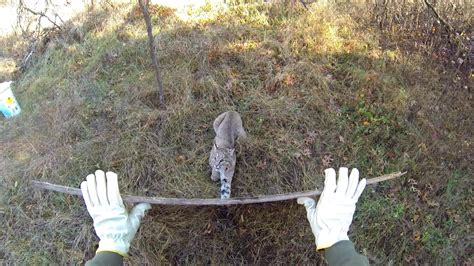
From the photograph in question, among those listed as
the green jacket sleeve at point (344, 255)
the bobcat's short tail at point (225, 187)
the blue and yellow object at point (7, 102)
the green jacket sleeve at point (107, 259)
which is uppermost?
the blue and yellow object at point (7, 102)

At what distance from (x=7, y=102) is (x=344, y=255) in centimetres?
463

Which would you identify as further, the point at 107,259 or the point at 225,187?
the point at 225,187

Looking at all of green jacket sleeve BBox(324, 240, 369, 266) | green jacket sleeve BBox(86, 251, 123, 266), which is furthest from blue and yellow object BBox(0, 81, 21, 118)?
green jacket sleeve BBox(324, 240, 369, 266)

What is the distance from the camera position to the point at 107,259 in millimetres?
2320

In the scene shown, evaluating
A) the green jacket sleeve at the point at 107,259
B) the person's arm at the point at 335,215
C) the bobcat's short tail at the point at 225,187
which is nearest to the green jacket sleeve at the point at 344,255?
the person's arm at the point at 335,215

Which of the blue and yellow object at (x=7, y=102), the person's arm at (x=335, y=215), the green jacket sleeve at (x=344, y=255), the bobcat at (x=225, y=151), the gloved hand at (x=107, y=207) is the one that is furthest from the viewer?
the blue and yellow object at (x=7, y=102)

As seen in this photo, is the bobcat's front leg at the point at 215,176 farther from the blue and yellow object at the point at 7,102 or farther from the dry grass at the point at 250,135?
the blue and yellow object at the point at 7,102

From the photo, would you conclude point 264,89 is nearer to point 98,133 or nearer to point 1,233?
point 98,133

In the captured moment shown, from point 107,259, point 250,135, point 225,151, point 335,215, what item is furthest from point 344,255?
point 250,135

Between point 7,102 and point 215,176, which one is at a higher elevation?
point 7,102

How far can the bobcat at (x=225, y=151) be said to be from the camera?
383 cm

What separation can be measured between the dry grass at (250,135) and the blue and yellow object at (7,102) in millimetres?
186

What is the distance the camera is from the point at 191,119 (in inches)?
177

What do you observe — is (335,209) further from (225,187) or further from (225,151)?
(225,151)
